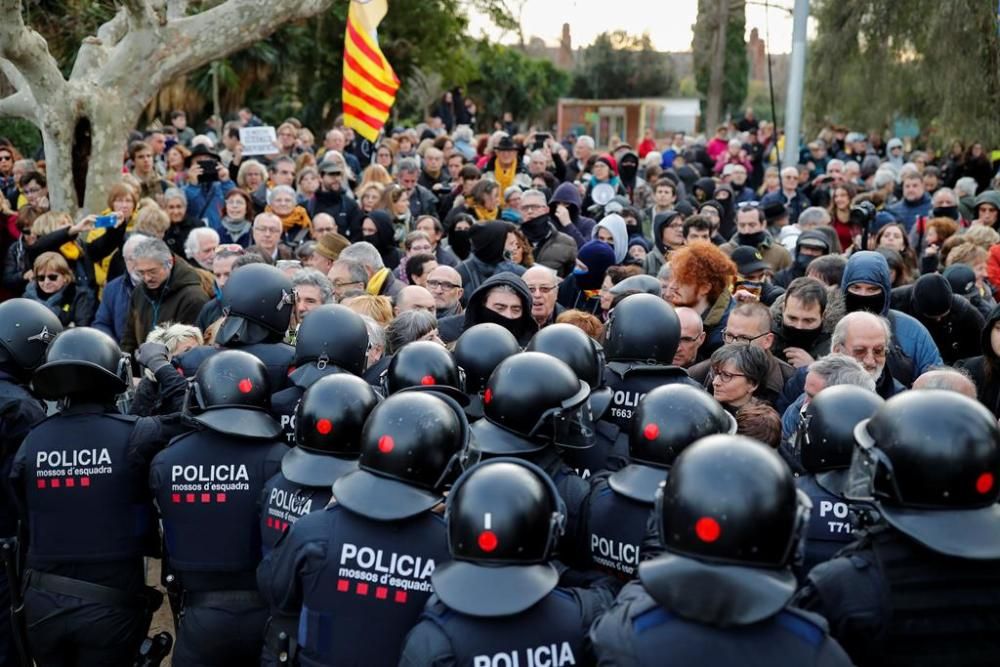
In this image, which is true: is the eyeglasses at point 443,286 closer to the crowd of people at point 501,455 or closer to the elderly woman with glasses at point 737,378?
the crowd of people at point 501,455

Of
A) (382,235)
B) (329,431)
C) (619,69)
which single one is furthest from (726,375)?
(619,69)

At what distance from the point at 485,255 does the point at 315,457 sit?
4131 mm

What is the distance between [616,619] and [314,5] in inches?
337

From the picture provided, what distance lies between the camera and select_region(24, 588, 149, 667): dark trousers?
172 inches

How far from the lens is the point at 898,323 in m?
6.02

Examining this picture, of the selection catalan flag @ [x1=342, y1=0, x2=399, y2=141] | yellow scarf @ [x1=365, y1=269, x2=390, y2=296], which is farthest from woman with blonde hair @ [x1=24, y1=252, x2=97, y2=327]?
catalan flag @ [x1=342, y1=0, x2=399, y2=141]

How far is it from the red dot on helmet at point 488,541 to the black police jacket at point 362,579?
435mm

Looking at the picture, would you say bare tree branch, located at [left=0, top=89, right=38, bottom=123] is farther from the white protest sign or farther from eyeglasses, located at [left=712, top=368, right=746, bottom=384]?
eyeglasses, located at [left=712, top=368, right=746, bottom=384]

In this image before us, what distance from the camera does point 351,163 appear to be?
14.5 m

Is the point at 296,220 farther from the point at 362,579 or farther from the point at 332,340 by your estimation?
the point at 362,579

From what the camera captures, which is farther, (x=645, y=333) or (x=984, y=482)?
(x=645, y=333)

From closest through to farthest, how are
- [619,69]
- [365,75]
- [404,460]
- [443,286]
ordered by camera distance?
[404,460] → [443,286] → [365,75] → [619,69]

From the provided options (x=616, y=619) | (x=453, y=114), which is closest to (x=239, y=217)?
(x=616, y=619)

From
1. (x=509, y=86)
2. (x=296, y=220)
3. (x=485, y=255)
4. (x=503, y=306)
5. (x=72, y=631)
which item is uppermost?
(x=509, y=86)
